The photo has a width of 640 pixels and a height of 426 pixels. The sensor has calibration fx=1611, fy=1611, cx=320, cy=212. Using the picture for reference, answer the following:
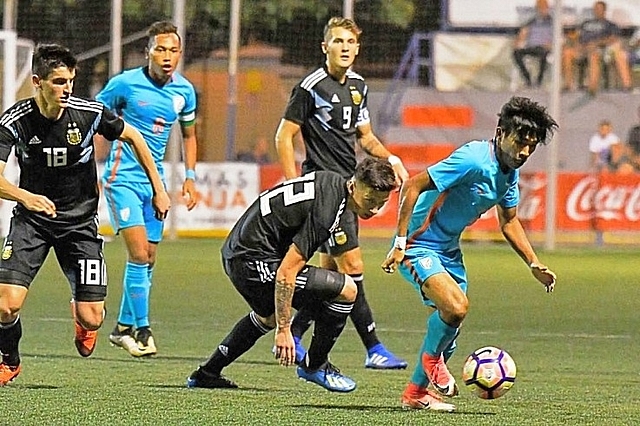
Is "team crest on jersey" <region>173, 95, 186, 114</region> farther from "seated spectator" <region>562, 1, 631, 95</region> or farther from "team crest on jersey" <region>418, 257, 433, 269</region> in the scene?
"seated spectator" <region>562, 1, 631, 95</region>

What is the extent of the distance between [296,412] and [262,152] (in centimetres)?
1850

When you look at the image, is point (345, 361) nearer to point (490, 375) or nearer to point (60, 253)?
point (60, 253)

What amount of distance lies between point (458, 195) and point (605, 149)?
17.3m

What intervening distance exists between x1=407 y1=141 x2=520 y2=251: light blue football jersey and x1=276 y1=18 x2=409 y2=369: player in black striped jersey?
6.01 ft

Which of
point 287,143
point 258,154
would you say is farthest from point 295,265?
point 258,154

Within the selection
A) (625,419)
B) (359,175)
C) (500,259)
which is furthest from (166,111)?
(500,259)

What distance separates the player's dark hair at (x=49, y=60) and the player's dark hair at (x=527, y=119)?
90.0 inches

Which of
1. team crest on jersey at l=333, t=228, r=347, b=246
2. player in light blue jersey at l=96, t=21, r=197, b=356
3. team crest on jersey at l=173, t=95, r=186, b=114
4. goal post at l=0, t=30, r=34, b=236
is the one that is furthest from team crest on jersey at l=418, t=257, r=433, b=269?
goal post at l=0, t=30, r=34, b=236

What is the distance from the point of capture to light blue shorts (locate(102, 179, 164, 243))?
10969 mm

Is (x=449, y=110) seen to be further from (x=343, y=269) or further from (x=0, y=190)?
(x=0, y=190)

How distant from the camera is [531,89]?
26859 mm

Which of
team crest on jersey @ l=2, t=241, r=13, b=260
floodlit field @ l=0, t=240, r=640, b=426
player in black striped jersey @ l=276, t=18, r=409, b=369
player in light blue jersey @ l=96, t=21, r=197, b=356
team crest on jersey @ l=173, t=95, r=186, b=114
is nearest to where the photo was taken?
floodlit field @ l=0, t=240, r=640, b=426

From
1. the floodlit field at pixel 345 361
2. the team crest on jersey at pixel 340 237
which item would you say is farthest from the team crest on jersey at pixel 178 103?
the team crest on jersey at pixel 340 237

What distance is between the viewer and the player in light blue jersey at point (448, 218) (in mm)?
8094
